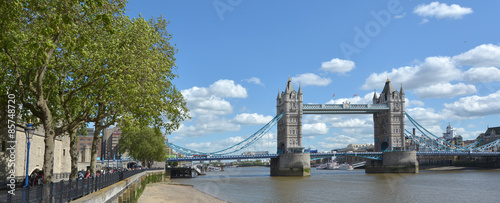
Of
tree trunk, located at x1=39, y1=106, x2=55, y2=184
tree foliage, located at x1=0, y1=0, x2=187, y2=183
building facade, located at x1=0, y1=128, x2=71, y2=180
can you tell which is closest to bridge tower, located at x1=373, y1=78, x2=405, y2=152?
building facade, located at x1=0, y1=128, x2=71, y2=180

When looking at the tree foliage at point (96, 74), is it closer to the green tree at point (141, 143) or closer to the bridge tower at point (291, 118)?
the green tree at point (141, 143)

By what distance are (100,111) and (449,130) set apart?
202949mm

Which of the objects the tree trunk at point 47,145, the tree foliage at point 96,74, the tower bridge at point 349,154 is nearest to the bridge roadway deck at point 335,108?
the tower bridge at point 349,154

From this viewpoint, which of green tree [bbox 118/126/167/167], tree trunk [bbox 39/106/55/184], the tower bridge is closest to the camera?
tree trunk [bbox 39/106/55/184]

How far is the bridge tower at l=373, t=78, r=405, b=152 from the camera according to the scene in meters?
108

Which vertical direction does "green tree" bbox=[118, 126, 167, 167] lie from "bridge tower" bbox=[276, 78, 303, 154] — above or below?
below

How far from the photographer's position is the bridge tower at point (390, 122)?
108m

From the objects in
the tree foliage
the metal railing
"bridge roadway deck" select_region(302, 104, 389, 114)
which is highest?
"bridge roadway deck" select_region(302, 104, 389, 114)

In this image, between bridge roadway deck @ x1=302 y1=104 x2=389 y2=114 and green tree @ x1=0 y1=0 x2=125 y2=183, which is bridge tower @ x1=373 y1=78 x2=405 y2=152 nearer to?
bridge roadway deck @ x1=302 y1=104 x2=389 y2=114

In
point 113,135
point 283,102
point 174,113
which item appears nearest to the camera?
point 174,113

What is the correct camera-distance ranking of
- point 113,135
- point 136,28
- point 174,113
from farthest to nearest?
point 113,135, point 174,113, point 136,28

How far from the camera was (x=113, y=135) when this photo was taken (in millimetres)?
145125

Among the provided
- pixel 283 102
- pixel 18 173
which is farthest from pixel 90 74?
pixel 283 102

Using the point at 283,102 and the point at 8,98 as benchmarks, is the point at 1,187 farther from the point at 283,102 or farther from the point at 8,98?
the point at 283,102
